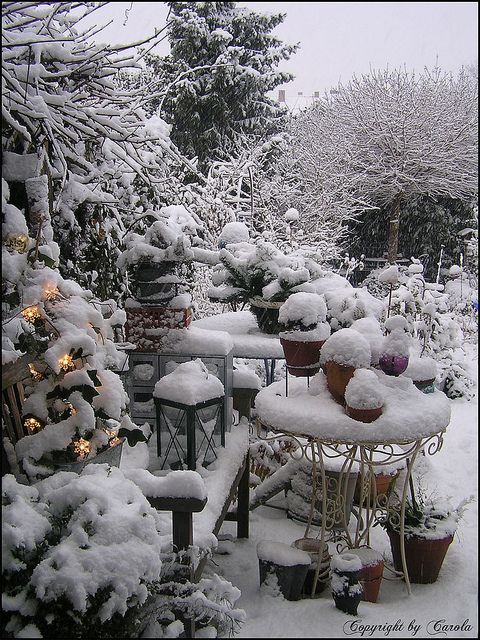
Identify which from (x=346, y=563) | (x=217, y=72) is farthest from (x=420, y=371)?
(x=217, y=72)

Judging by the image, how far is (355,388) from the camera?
1.73 metres

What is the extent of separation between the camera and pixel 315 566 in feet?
6.94

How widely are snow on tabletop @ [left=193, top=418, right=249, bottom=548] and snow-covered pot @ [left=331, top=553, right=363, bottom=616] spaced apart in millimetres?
494

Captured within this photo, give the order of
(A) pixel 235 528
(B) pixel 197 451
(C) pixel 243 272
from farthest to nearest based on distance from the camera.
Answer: (A) pixel 235 528
(C) pixel 243 272
(B) pixel 197 451

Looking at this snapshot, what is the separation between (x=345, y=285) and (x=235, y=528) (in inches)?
54.8

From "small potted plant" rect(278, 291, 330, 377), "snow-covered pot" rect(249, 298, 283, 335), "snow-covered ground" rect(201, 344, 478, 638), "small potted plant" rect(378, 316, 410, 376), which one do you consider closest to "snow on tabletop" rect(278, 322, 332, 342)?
"small potted plant" rect(278, 291, 330, 377)

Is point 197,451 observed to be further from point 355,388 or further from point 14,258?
point 14,258

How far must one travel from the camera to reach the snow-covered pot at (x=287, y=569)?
198cm

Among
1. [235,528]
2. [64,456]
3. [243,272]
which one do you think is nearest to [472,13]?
[64,456]

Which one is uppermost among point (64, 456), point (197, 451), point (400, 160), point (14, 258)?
point (400, 160)

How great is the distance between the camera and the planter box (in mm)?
2158

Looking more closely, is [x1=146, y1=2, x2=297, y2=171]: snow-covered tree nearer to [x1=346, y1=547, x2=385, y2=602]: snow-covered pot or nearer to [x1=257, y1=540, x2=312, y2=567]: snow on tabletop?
[x1=257, y1=540, x2=312, y2=567]: snow on tabletop

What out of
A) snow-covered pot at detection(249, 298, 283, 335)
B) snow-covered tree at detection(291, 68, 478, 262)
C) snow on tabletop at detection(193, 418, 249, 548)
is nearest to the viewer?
snow on tabletop at detection(193, 418, 249, 548)

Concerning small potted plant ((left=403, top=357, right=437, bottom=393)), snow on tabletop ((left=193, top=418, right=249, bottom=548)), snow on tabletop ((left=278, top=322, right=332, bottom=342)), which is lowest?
snow on tabletop ((left=193, top=418, right=249, bottom=548))
